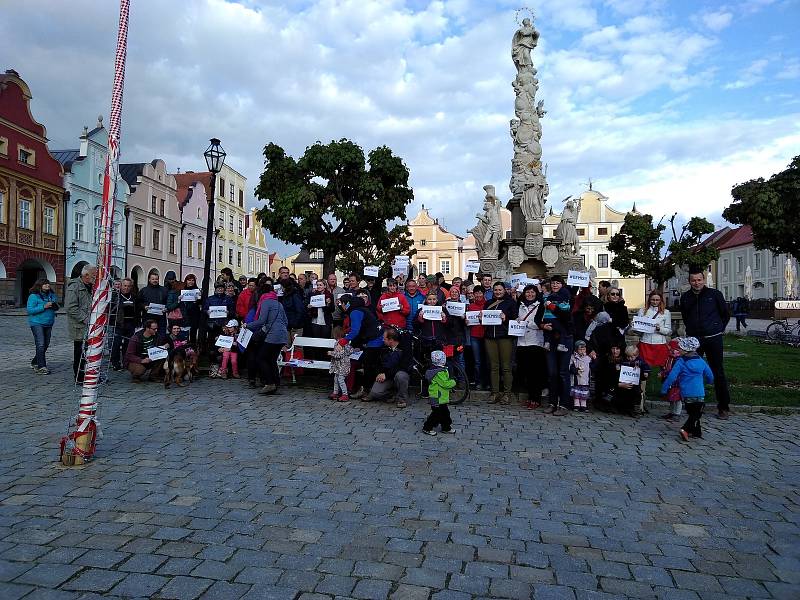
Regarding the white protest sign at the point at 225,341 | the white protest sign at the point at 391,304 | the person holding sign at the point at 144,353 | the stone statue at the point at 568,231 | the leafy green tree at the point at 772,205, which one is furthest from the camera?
the stone statue at the point at 568,231

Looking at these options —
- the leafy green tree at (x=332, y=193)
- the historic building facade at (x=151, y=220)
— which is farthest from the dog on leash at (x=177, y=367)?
the historic building facade at (x=151, y=220)

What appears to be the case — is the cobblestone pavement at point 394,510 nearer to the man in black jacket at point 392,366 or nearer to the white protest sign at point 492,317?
the man in black jacket at point 392,366

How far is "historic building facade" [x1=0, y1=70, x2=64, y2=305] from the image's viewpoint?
33.2 m

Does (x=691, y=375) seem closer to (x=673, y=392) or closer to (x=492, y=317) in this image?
(x=673, y=392)

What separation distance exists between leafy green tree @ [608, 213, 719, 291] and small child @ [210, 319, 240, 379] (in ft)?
111

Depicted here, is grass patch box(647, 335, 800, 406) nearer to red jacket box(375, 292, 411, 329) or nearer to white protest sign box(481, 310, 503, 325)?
white protest sign box(481, 310, 503, 325)

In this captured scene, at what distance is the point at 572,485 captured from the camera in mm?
5508

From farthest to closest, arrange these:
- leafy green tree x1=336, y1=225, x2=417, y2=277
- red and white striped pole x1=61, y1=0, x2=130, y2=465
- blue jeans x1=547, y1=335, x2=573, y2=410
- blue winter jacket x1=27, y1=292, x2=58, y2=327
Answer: leafy green tree x1=336, y1=225, x2=417, y2=277
blue winter jacket x1=27, y1=292, x2=58, y2=327
blue jeans x1=547, y1=335, x2=573, y2=410
red and white striped pole x1=61, y1=0, x2=130, y2=465

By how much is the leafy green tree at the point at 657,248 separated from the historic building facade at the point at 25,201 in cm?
3939

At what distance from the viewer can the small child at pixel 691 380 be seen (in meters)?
7.25

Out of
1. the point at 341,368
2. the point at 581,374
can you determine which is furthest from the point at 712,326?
the point at 341,368

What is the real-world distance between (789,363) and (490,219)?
10.0m

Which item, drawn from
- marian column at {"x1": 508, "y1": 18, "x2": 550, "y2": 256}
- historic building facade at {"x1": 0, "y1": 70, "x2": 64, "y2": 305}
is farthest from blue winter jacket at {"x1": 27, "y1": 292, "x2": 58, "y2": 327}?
historic building facade at {"x1": 0, "y1": 70, "x2": 64, "y2": 305}

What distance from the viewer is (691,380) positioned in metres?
7.32
